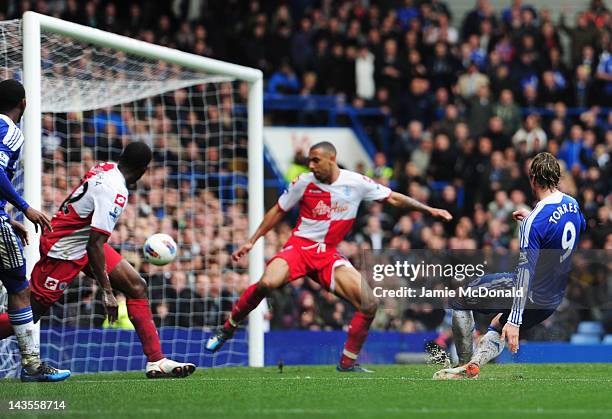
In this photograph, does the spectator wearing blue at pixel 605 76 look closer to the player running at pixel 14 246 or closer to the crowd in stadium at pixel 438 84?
the crowd in stadium at pixel 438 84

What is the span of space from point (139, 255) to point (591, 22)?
36.2 ft

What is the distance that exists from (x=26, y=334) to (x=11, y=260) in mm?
645

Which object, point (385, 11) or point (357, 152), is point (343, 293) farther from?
point (385, 11)

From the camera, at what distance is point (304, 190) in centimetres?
1231

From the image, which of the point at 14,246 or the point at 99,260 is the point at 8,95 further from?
the point at 99,260

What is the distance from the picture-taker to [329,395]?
9.22m

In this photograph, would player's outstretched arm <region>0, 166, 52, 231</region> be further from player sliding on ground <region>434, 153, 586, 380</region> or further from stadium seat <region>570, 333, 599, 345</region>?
stadium seat <region>570, 333, 599, 345</region>

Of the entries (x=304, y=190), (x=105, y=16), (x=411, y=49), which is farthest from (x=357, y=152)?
(x=304, y=190)

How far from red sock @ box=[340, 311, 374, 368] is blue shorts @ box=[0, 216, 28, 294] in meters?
3.34

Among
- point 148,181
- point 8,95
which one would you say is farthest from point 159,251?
point 148,181

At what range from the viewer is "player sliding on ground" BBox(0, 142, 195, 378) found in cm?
1030

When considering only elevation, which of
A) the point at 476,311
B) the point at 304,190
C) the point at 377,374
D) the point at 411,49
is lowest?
the point at 377,374

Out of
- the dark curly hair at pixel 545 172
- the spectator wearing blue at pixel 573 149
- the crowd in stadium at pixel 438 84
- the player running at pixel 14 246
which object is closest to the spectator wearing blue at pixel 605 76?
the crowd in stadium at pixel 438 84

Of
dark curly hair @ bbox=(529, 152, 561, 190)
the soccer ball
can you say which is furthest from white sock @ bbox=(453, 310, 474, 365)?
the soccer ball
